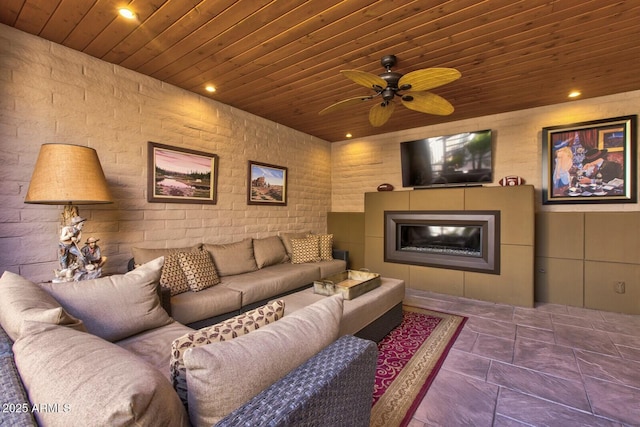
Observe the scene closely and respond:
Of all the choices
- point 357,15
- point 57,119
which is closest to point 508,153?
point 357,15

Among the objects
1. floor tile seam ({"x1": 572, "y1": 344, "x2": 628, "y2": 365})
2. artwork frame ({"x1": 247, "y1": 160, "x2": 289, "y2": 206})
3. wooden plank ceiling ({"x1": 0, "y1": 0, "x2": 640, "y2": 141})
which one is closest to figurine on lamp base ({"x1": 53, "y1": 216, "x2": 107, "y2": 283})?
wooden plank ceiling ({"x1": 0, "y1": 0, "x2": 640, "y2": 141})

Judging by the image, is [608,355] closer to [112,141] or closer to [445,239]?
[445,239]

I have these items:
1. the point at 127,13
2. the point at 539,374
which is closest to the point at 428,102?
the point at 539,374

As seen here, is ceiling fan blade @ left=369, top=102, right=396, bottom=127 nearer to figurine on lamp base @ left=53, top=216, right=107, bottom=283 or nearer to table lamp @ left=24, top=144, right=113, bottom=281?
table lamp @ left=24, top=144, right=113, bottom=281

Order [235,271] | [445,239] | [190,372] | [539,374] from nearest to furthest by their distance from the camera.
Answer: [190,372], [539,374], [235,271], [445,239]

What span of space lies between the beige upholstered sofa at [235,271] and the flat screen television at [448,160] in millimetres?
1747

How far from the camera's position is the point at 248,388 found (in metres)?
0.83

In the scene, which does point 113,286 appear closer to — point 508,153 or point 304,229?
point 304,229

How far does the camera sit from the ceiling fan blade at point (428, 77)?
2047 mm

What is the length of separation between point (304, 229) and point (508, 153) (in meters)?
3.34

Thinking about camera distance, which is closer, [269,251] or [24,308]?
[24,308]

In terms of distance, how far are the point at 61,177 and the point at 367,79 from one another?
7.62ft

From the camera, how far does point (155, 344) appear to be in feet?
5.28

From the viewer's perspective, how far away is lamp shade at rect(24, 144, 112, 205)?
194cm
